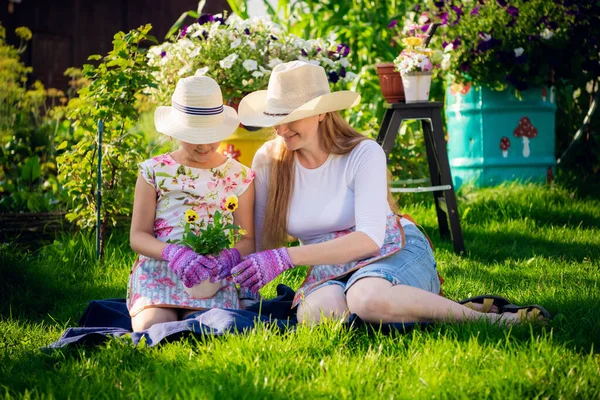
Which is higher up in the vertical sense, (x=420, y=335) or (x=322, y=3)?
(x=322, y=3)

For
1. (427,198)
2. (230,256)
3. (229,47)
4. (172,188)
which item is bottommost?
(427,198)

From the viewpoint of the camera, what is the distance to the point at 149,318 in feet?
8.91

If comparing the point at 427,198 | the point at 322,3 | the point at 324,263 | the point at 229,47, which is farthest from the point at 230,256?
the point at 322,3

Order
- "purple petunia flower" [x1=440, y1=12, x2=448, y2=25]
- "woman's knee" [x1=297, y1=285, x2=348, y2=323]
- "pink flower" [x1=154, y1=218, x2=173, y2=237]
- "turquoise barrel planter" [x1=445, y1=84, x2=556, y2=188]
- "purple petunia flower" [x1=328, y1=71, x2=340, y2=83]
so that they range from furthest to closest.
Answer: "turquoise barrel planter" [x1=445, y1=84, x2=556, y2=188] < "purple petunia flower" [x1=440, y1=12, x2=448, y2=25] < "purple petunia flower" [x1=328, y1=71, x2=340, y2=83] < "pink flower" [x1=154, y1=218, x2=173, y2=237] < "woman's knee" [x1=297, y1=285, x2=348, y2=323]

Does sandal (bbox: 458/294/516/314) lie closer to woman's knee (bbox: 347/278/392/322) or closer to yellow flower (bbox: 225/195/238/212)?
woman's knee (bbox: 347/278/392/322)

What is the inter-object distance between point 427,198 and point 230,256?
3.06m

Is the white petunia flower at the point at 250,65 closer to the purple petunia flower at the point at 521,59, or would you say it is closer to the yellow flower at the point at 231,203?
the yellow flower at the point at 231,203

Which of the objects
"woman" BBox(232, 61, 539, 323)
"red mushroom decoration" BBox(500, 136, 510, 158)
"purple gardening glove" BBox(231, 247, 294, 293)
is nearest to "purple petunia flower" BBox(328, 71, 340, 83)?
"red mushroom decoration" BBox(500, 136, 510, 158)

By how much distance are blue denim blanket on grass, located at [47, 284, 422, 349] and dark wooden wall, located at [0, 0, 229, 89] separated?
275 inches

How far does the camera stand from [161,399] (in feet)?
6.32

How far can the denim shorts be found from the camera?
2.69m

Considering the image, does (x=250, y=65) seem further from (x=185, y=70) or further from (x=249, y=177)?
(x=249, y=177)

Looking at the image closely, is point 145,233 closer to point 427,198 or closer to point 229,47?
point 229,47

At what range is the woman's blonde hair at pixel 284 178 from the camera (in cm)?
292
